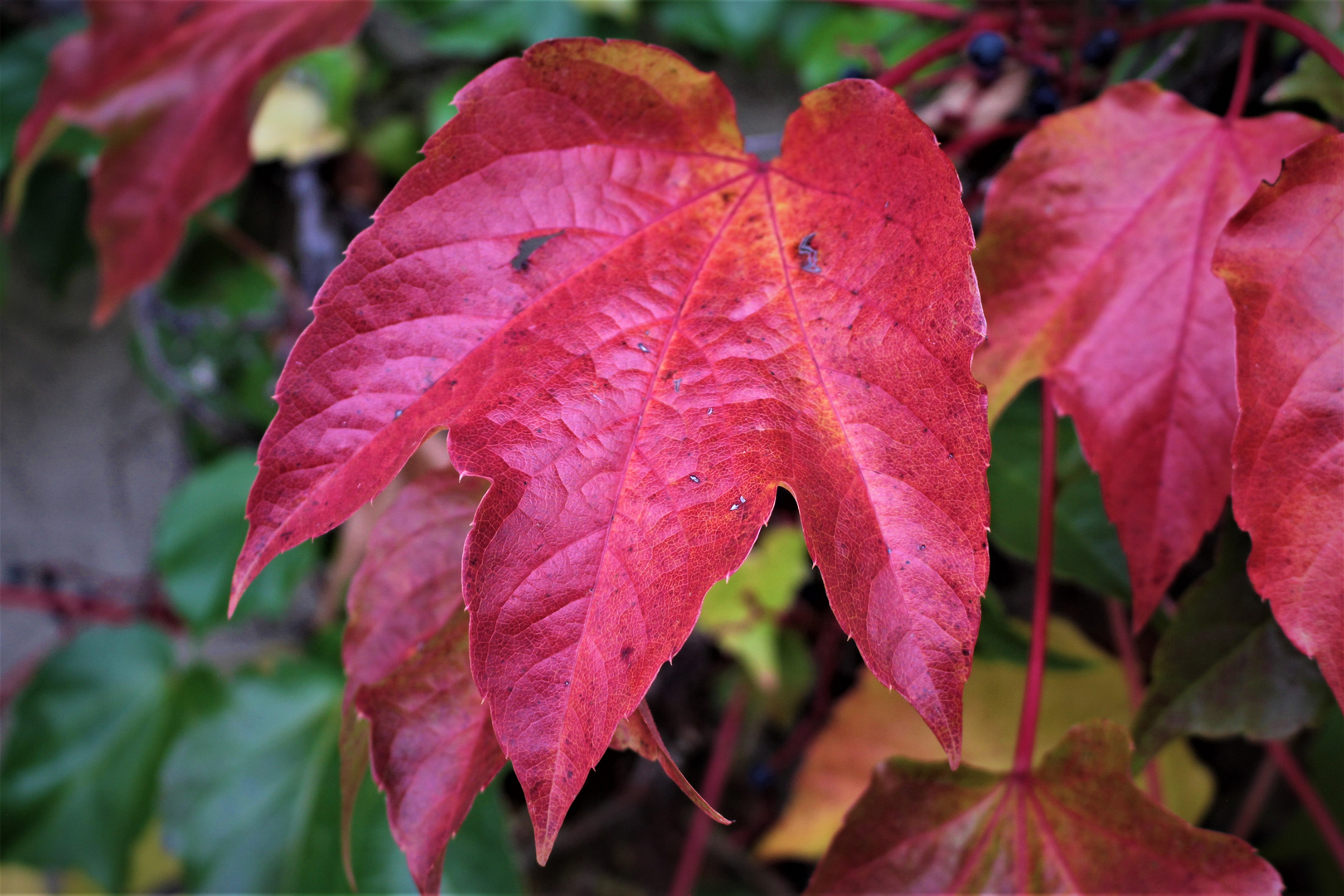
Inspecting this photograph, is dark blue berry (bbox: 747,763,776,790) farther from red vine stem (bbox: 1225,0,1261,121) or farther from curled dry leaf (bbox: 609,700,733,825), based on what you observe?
red vine stem (bbox: 1225,0,1261,121)

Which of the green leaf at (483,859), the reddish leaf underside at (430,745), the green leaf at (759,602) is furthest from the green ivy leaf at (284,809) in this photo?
the reddish leaf underside at (430,745)

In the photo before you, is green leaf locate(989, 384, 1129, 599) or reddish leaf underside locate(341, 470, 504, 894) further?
green leaf locate(989, 384, 1129, 599)

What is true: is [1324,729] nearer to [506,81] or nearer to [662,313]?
[662,313]

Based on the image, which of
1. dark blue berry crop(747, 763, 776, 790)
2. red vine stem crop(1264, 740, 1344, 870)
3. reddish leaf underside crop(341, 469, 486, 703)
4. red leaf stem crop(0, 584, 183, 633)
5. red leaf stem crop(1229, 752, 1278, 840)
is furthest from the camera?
red leaf stem crop(0, 584, 183, 633)

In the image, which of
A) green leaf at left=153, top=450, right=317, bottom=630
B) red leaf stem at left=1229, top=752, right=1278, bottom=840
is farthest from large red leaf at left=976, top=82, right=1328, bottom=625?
green leaf at left=153, top=450, right=317, bottom=630

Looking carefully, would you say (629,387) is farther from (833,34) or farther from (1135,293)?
(833,34)

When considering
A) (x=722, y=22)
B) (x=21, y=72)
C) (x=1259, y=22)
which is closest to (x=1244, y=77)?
(x=1259, y=22)
